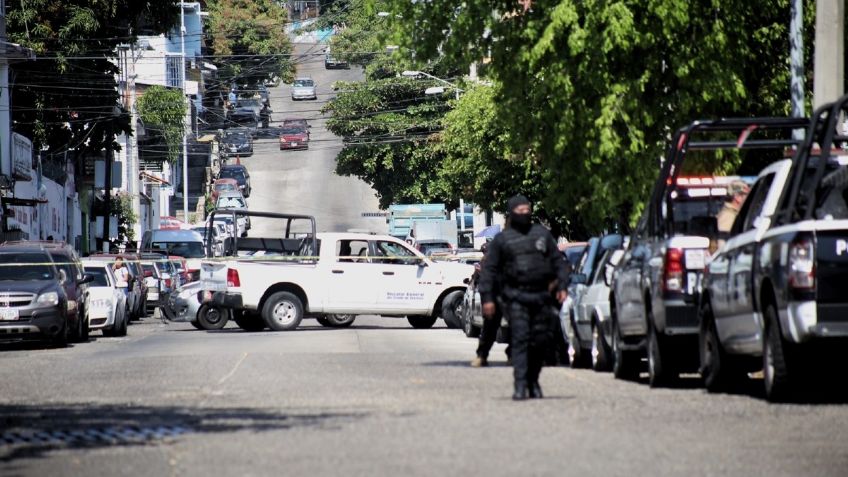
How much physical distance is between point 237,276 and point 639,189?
1016cm

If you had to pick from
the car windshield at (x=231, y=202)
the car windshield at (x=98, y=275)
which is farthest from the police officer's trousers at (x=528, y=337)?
the car windshield at (x=231, y=202)

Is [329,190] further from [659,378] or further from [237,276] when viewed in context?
[659,378]

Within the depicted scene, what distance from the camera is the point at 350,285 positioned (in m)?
33.1

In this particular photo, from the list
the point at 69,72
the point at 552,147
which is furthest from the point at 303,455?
the point at 69,72

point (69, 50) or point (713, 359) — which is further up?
point (69, 50)

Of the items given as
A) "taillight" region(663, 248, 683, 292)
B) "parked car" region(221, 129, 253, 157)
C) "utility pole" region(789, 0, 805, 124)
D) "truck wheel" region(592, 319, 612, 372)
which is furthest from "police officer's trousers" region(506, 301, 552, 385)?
"parked car" region(221, 129, 253, 157)

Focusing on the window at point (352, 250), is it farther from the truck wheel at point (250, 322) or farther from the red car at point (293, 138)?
the red car at point (293, 138)

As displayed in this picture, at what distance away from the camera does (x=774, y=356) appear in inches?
528

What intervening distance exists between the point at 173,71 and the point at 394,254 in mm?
67102

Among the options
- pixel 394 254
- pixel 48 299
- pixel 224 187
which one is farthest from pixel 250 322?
pixel 224 187

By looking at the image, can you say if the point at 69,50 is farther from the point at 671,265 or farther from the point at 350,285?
the point at 671,265

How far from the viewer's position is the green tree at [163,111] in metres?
81.8

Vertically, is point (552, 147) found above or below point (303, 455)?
above

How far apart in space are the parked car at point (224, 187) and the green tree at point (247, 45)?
89.7ft
